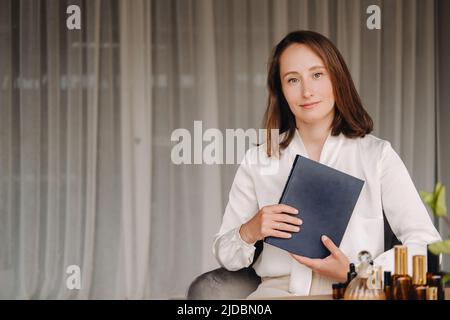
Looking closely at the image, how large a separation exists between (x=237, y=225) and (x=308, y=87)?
0.42 metres

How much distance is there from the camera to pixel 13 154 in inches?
128

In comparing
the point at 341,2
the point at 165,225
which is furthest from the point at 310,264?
the point at 341,2

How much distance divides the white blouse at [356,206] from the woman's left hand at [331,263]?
6cm

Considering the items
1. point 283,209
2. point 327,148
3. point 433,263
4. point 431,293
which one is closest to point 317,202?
point 283,209

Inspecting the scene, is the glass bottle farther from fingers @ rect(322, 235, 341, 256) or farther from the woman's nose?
the woman's nose

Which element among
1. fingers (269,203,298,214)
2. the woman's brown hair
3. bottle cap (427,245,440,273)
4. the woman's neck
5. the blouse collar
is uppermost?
the woman's brown hair

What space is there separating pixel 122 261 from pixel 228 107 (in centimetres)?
88

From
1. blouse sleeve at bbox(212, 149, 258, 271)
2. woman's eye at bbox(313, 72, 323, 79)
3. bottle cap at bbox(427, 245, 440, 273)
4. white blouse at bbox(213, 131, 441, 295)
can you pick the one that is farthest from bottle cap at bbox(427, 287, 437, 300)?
woman's eye at bbox(313, 72, 323, 79)

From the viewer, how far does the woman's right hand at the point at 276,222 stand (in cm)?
169

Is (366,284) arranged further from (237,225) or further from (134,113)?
(134,113)

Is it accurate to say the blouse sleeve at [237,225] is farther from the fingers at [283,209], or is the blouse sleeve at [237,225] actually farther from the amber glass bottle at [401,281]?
the amber glass bottle at [401,281]

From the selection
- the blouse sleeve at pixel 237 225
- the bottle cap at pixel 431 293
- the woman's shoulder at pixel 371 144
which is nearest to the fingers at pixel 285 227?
the blouse sleeve at pixel 237 225

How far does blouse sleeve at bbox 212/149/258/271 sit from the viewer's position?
1.77 metres
